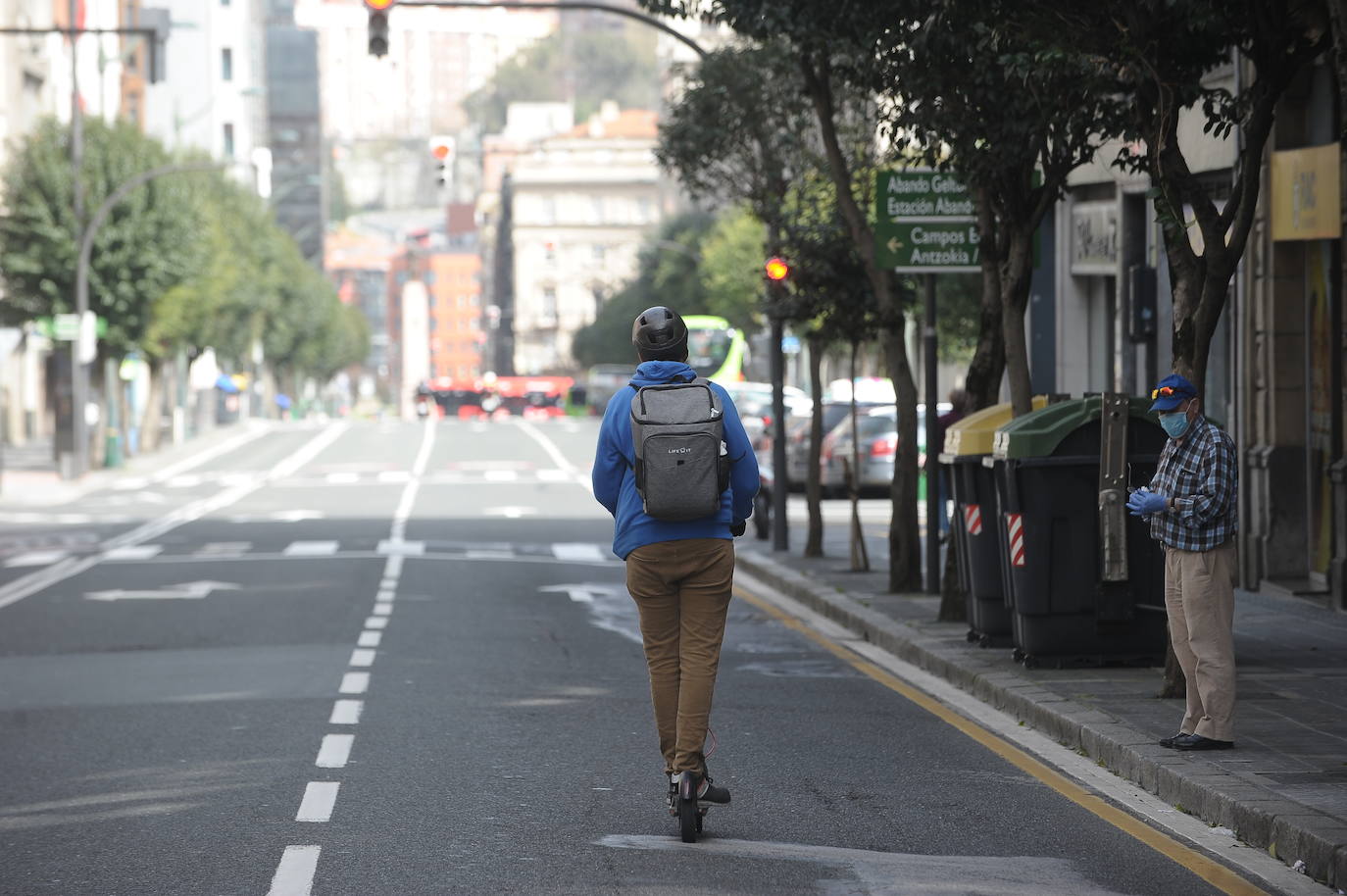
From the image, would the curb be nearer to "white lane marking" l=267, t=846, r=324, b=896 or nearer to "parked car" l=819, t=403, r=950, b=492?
"white lane marking" l=267, t=846, r=324, b=896

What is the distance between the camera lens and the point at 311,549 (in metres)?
26.0

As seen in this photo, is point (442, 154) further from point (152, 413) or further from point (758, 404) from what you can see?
point (152, 413)

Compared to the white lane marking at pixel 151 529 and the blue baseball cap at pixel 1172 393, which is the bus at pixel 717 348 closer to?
the white lane marking at pixel 151 529

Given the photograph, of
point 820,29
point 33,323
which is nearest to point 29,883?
point 820,29

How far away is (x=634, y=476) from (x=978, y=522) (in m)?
5.73

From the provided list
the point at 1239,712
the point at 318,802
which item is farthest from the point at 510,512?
the point at 318,802

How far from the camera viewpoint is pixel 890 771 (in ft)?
30.9

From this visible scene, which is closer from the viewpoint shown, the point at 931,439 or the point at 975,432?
the point at 975,432

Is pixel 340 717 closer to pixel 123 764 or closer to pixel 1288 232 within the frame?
pixel 123 764

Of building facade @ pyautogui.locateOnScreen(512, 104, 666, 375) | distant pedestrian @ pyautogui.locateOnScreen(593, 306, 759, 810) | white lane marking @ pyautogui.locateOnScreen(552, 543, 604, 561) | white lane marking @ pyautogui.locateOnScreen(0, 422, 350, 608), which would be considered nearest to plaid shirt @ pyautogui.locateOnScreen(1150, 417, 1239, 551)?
distant pedestrian @ pyautogui.locateOnScreen(593, 306, 759, 810)

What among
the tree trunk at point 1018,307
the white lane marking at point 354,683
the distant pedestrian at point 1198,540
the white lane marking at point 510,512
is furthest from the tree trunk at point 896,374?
the white lane marking at point 510,512

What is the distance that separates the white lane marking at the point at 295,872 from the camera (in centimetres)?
696

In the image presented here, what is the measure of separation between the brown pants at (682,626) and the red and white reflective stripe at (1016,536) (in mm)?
4365

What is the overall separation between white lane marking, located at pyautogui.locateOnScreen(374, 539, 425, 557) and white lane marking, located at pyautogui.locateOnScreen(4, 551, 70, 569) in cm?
350
